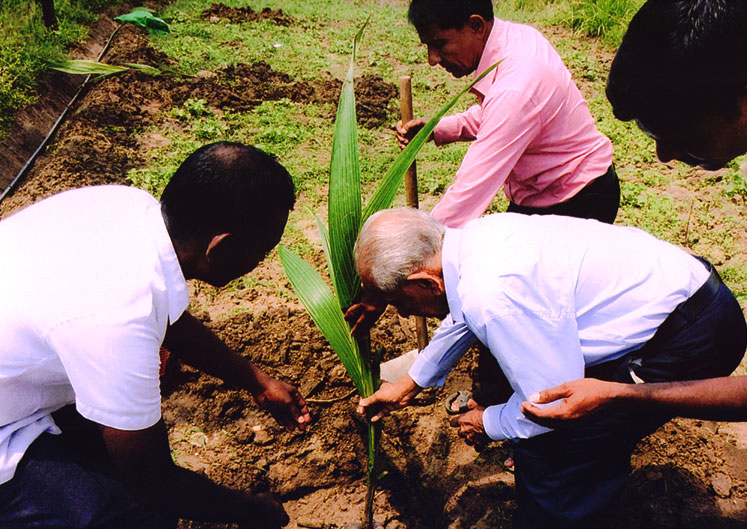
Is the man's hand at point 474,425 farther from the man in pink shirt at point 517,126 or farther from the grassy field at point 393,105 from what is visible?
the grassy field at point 393,105

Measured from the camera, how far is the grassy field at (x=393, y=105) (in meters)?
3.79

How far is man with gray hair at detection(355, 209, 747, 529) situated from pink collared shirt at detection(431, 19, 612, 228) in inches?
17.9

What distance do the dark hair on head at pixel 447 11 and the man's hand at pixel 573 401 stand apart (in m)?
1.40

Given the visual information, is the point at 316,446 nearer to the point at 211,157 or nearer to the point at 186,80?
the point at 211,157

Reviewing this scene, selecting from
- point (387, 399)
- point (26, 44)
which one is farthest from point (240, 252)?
point (26, 44)

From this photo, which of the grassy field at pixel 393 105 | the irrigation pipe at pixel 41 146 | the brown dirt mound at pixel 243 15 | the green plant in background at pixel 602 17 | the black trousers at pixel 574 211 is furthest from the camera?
the brown dirt mound at pixel 243 15

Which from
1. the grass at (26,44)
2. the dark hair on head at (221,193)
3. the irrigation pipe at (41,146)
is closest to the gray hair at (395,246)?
the dark hair on head at (221,193)

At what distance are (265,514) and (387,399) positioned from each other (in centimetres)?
60

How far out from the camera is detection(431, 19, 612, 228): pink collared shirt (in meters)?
1.99

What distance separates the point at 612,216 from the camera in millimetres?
2443

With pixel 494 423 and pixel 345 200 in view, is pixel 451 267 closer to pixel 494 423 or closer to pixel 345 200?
pixel 345 200

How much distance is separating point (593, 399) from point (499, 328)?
0.32 m

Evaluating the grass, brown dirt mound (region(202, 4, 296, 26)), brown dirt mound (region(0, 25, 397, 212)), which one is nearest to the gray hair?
brown dirt mound (region(0, 25, 397, 212))

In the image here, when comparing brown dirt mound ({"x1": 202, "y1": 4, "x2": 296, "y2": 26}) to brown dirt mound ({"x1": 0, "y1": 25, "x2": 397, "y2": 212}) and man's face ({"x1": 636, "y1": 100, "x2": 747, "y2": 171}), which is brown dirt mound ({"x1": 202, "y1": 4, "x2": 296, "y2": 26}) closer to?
brown dirt mound ({"x1": 0, "y1": 25, "x2": 397, "y2": 212})
